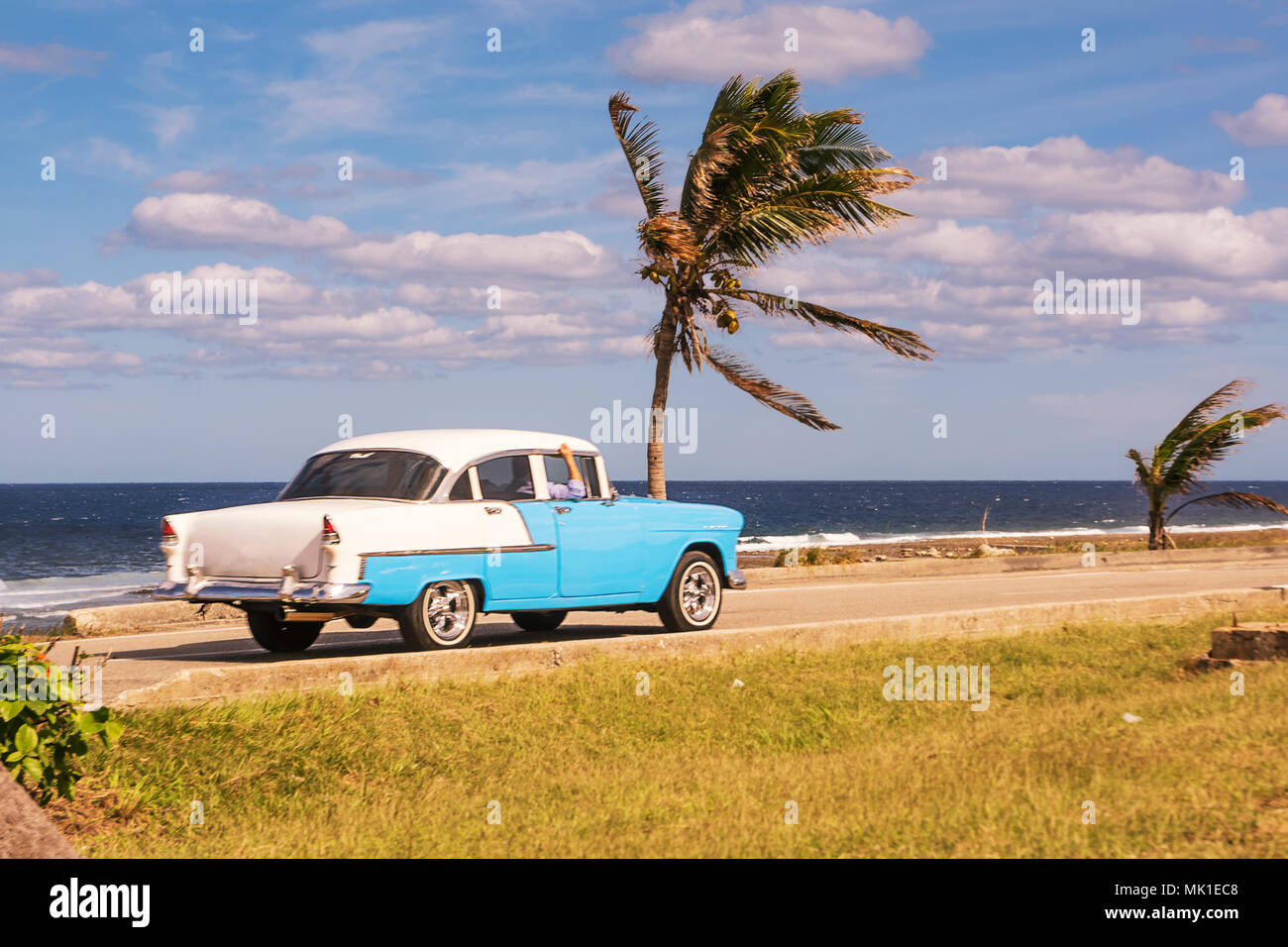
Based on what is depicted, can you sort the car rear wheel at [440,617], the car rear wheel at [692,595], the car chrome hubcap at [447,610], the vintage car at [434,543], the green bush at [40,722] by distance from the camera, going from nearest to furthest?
the green bush at [40,722] → the vintage car at [434,543] → the car rear wheel at [440,617] → the car chrome hubcap at [447,610] → the car rear wheel at [692,595]

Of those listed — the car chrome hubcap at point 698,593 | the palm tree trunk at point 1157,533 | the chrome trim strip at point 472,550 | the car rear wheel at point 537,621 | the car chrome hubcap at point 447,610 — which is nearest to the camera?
the chrome trim strip at point 472,550

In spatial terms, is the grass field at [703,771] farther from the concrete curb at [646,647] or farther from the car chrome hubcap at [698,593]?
the car chrome hubcap at [698,593]

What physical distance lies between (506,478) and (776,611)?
5.73m

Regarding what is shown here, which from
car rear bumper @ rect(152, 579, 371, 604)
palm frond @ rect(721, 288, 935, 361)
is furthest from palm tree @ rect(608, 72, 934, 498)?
car rear bumper @ rect(152, 579, 371, 604)

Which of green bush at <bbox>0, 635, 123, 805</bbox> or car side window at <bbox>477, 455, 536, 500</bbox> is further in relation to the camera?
car side window at <bbox>477, 455, 536, 500</bbox>

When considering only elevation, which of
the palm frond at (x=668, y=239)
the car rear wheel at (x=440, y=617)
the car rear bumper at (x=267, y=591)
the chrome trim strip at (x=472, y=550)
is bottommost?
the car rear wheel at (x=440, y=617)

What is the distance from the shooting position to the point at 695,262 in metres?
20.9

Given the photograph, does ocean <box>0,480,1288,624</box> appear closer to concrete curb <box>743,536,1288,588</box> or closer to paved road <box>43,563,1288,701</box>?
concrete curb <box>743,536,1288,588</box>

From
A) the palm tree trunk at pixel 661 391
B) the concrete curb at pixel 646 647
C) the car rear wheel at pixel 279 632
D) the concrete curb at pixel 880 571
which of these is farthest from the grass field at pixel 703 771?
the palm tree trunk at pixel 661 391

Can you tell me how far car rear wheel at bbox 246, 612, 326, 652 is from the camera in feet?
36.0

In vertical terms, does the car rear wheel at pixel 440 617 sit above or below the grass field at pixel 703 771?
above

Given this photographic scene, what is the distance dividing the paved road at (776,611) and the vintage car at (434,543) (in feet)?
2.27

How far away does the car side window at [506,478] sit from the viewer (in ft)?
34.3

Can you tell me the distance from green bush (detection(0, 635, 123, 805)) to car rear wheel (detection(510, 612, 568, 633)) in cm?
662
